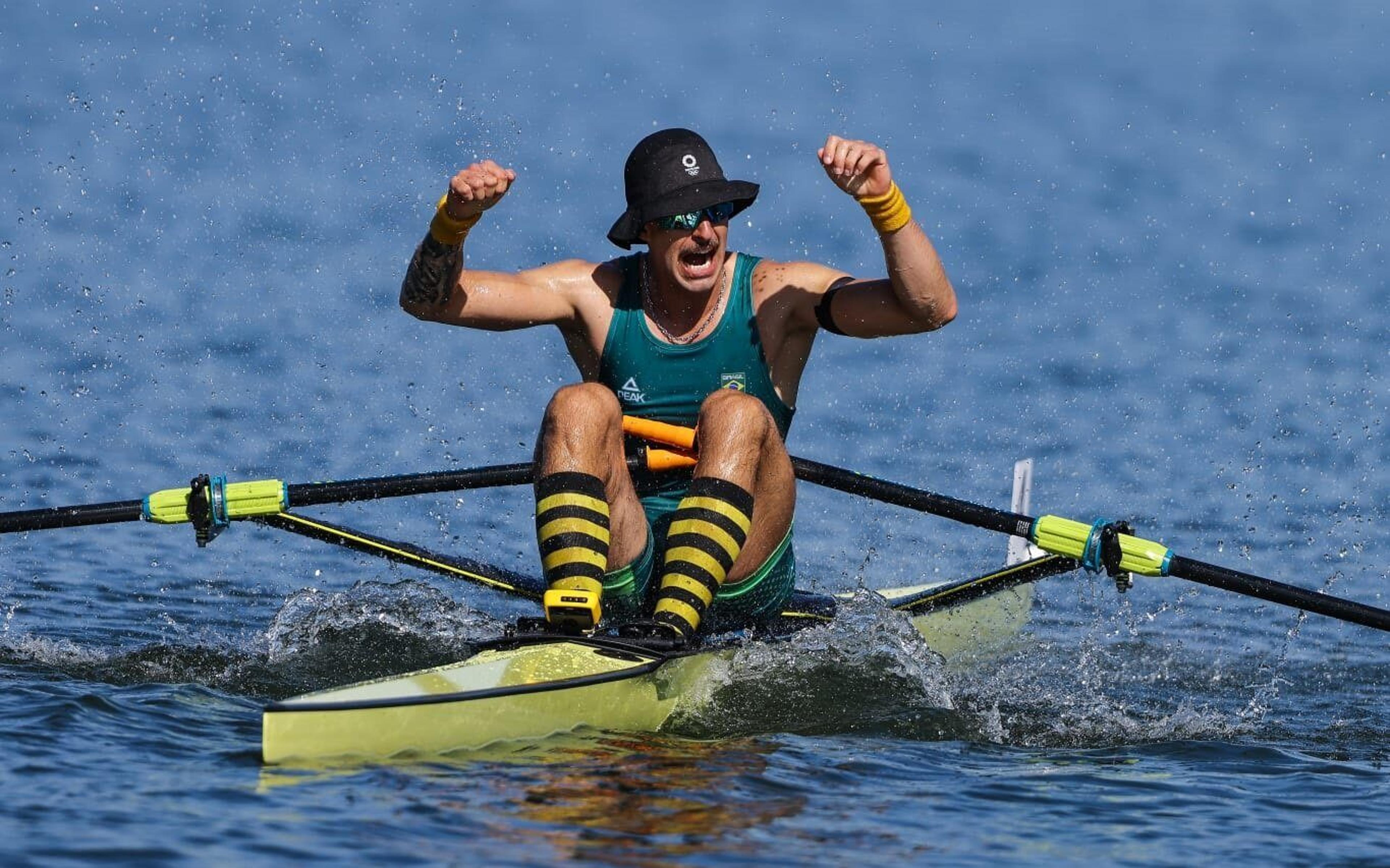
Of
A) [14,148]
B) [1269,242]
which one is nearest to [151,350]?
[14,148]

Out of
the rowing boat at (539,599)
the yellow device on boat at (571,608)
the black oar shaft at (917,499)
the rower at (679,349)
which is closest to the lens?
the rowing boat at (539,599)

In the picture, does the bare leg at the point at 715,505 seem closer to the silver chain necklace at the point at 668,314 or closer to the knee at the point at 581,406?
the knee at the point at 581,406

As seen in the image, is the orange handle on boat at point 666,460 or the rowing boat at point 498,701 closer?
the rowing boat at point 498,701

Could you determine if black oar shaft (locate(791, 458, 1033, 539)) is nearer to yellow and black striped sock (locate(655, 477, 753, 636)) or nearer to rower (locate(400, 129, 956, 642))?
rower (locate(400, 129, 956, 642))

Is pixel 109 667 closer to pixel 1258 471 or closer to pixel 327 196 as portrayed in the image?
pixel 1258 471

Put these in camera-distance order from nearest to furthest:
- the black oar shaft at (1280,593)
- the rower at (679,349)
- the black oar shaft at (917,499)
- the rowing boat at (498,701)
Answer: the rowing boat at (498,701)
the rower at (679,349)
the black oar shaft at (1280,593)
the black oar shaft at (917,499)

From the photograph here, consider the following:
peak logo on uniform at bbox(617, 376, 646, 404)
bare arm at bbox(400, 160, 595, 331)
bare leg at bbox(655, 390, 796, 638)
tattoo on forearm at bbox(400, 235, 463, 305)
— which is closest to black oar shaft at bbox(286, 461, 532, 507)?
peak logo on uniform at bbox(617, 376, 646, 404)

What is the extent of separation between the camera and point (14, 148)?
18.6 meters

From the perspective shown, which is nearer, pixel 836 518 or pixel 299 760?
pixel 299 760

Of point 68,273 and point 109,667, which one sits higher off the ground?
point 68,273

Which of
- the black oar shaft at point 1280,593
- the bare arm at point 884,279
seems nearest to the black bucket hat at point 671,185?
the bare arm at point 884,279

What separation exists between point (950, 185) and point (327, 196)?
250 inches

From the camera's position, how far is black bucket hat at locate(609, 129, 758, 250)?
22.3 feet

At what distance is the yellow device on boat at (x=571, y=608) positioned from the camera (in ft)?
20.1
